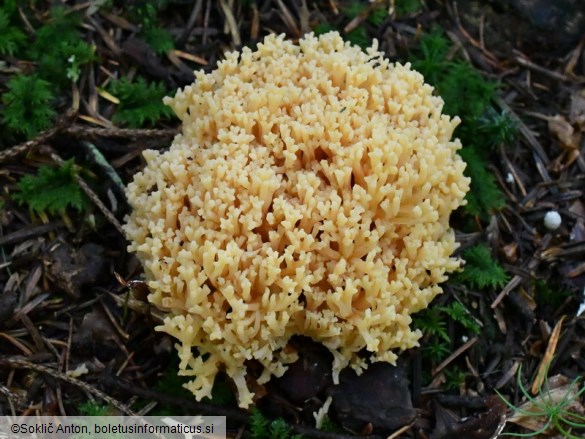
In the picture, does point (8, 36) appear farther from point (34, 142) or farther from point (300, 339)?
point (300, 339)

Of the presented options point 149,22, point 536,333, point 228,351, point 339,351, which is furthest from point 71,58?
point 536,333

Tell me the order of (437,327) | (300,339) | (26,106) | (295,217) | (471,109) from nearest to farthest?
(295,217)
(300,339)
(437,327)
(26,106)
(471,109)

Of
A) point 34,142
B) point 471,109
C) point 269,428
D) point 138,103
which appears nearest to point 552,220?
point 471,109

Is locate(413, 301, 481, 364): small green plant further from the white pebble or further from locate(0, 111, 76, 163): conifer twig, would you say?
locate(0, 111, 76, 163): conifer twig

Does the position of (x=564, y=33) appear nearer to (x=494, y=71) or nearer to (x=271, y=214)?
(x=494, y=71)

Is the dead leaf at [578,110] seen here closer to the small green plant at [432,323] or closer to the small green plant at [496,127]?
the small green plant at [496,127]
